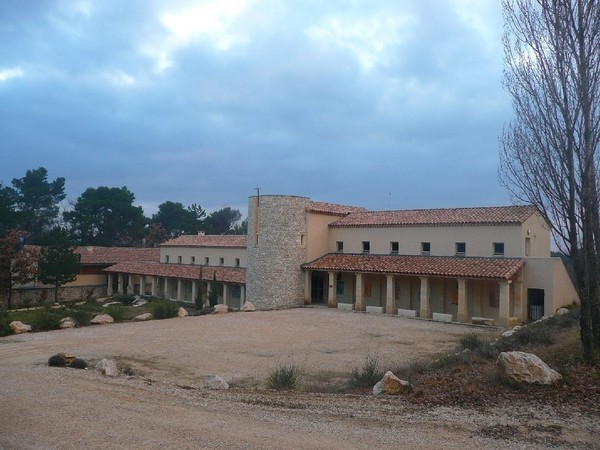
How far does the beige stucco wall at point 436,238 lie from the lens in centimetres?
2739

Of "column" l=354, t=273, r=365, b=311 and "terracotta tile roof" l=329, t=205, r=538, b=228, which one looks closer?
"terracotta tile roof" l=329, t=205, r=538, b=228

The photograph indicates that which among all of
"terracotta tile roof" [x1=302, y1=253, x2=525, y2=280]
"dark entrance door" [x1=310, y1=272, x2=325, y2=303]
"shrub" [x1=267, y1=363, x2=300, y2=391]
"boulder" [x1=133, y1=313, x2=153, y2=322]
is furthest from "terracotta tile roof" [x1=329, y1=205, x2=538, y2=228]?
"shrub" [x1=267, y1=363, x2=300, y2=391]

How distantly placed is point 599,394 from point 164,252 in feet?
143

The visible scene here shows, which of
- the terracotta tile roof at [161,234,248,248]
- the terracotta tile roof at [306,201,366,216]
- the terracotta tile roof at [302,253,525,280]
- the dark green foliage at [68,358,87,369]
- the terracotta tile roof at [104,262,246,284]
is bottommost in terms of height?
the dark green foliage at [68,358,87,369]

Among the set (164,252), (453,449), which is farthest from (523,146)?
(164,252)

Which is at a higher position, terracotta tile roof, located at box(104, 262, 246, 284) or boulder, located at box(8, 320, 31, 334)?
terracotta tile roof, located at box(104, 262, 246, 284)

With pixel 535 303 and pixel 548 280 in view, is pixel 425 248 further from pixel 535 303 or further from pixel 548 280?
pixel 548 280

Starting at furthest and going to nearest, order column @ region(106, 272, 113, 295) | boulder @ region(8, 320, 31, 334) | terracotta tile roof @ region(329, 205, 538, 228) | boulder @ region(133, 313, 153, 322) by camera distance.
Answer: column @ region(106, 272, 113, 295), boulder @ region(133, 313, 153, 322), terracotta tile roof @ region(329, 205, 538, 228), boulder @ region(8, 320, 31, 334)

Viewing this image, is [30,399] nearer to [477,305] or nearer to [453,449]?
[453,449]

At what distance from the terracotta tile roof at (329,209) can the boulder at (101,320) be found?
14.9 m

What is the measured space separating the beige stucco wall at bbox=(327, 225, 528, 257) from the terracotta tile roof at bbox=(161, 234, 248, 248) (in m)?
8.47

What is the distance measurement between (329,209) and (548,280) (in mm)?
16140

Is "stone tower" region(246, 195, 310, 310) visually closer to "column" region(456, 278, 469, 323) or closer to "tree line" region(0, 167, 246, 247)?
"column" region(456, 278, 469, 323)

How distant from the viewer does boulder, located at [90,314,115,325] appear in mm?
26498
